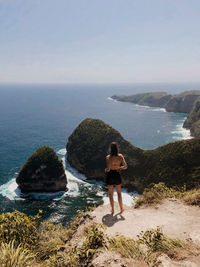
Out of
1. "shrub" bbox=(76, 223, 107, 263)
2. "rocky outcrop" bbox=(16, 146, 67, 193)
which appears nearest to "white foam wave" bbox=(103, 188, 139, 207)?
"rocky outcrop" bbox=(16, 146, 67, 193)

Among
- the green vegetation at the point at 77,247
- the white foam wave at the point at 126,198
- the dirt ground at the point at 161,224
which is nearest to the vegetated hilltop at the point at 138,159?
the white foam wave at the point at 126,198

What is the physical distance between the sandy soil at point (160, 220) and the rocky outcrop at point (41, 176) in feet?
164

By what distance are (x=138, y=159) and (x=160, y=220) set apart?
60403 millimetres

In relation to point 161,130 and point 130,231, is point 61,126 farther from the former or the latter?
point 130,231

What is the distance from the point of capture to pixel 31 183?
2239 inches

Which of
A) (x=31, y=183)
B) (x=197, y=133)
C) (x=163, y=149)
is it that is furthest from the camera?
(x=197, y=133)

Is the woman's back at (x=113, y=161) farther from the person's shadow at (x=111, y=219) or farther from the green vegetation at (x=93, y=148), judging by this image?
the green vegetation at (x=93, y=148)

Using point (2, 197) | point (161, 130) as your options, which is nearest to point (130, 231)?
point (2, 197)

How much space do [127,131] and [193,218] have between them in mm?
114933

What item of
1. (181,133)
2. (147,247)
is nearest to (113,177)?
(147,247)

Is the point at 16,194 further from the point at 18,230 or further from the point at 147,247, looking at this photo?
the point at 147,247

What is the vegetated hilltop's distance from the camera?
54.9 metres

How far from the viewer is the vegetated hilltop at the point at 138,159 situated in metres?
54.9

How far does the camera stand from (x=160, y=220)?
8867 mm
